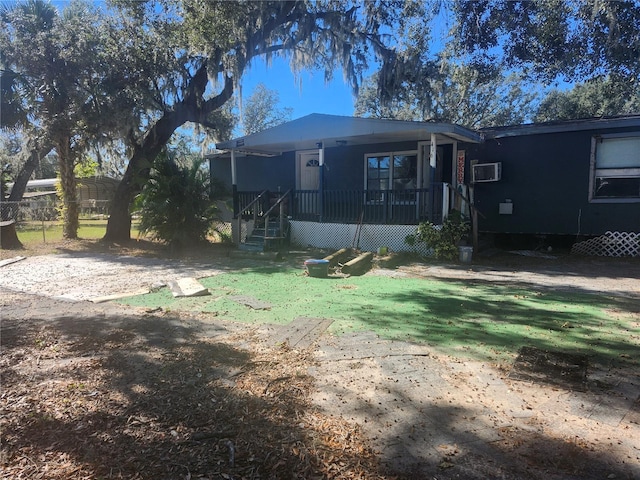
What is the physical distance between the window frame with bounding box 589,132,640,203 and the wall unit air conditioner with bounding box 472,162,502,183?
6.68ft

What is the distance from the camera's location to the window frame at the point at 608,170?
952 cm

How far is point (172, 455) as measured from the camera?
2285mm

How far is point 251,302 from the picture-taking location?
576 centimetres

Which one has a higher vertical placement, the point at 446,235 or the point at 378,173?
the point at 378,173

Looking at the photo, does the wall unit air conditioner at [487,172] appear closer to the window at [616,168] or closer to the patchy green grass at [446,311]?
the window at [616,168]

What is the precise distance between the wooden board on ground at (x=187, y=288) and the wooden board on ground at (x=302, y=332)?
6.79 ft

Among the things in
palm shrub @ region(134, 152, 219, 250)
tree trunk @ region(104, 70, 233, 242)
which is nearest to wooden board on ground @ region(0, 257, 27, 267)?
palm shrub @ region(134, 152, 219, 250)

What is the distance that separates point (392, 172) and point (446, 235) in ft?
11.7

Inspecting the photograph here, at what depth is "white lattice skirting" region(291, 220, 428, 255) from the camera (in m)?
10.1

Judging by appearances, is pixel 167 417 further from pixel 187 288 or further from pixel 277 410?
pixel 187 288

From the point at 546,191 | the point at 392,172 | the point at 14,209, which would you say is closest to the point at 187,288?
the point at 392,172

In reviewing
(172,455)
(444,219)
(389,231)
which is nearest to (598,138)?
(444,219)

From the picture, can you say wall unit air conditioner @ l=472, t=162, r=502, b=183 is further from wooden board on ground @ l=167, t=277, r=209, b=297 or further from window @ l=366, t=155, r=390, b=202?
wooden board on ground @ l=167, t=277, r=209, b=297

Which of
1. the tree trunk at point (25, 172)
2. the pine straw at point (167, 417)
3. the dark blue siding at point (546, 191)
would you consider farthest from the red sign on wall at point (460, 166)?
the tree trunk at point (25, 172)
